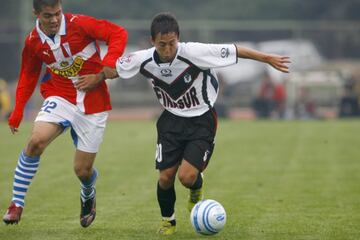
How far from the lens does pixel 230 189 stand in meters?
10.5

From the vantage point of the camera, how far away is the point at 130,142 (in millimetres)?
17703

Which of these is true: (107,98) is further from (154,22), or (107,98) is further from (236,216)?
(236,216)

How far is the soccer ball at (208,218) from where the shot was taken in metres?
6.59

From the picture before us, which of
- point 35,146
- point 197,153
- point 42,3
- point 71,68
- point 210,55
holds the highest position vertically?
point 42,3

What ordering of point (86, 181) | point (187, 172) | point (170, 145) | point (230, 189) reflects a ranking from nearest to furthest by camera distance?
point (187, 172) → point (170, 145) → point (86, 181) → point (230, 189)

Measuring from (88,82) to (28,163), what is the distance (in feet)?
2.68

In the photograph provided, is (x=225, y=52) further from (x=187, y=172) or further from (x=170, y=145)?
(x=187, y=172)

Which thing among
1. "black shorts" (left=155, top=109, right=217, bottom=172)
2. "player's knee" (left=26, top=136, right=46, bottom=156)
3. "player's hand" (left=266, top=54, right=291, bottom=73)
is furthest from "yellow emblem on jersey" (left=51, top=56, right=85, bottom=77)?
"player's hand" (left=266, top=54, right=291, bottom=73)

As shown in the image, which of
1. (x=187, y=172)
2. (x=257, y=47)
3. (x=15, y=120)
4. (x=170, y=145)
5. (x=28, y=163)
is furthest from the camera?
(x=257, y=47)

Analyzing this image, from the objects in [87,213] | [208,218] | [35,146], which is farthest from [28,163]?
[208,218]

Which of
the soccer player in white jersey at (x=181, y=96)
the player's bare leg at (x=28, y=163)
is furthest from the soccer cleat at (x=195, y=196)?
the player's bare leg at (x=28, y=163)

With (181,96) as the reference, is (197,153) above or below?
below

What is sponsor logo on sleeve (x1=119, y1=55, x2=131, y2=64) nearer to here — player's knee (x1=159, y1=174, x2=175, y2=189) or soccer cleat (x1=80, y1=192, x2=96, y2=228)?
player's knee (x1=159, y1=174, x2=175, y2=189)

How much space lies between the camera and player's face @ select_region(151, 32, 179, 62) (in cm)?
675
